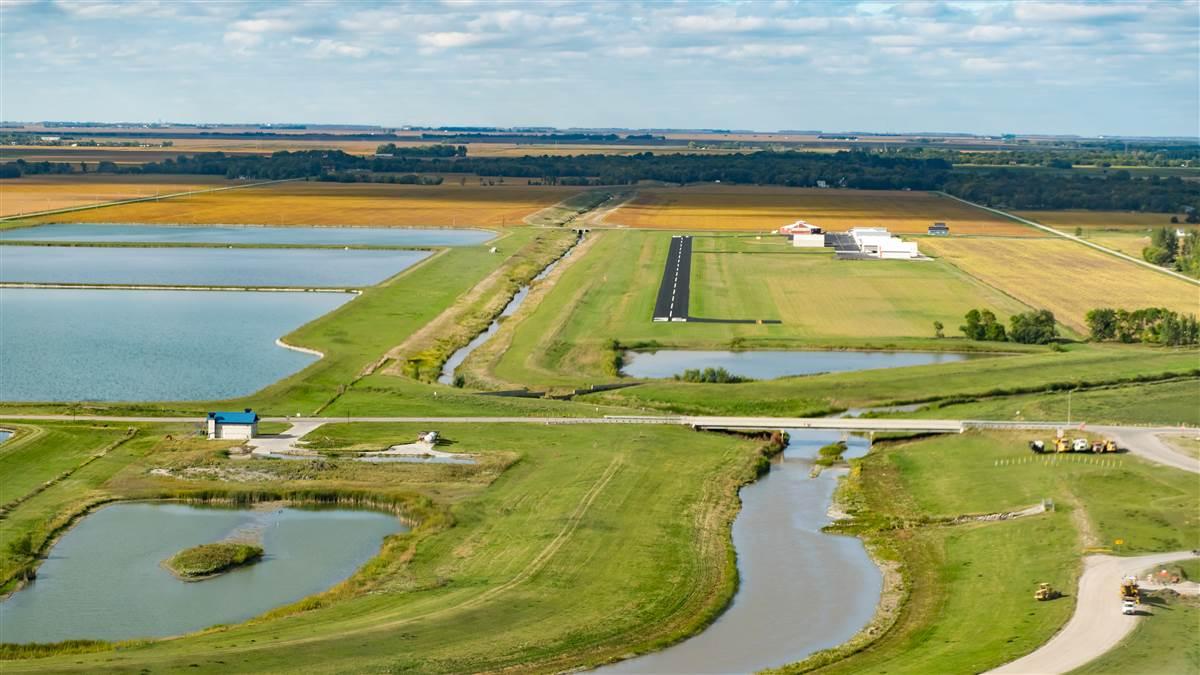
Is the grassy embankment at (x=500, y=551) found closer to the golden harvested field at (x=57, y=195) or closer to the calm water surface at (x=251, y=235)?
the calm water surface at (x=251, y=235)

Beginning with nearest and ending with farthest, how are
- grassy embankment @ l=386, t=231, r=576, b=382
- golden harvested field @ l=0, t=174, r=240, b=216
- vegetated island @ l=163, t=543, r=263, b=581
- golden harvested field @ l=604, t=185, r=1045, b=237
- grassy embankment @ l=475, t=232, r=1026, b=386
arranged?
vegetated island @ l=163, t=543, r=263, b=581 < grassy embankment @ l=386, t=231, r=576, b=382 < grassy embankment @ l=475, t=232, r=1026, b=386 < golden harvested field @ l=604, t=185, r=1045, b=237 < golden harvested field @ l=0, t=174, r=240, b=216

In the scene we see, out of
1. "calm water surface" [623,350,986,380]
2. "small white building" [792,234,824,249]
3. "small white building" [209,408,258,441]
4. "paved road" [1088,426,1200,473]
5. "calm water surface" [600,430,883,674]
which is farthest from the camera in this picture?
"small white building" [792,234,824,249]

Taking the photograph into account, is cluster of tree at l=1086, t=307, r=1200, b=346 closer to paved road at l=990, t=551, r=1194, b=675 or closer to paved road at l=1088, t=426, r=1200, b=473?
paved road at l=1088, t=426, r=1200, b=473

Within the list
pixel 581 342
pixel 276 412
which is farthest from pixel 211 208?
pixel 276 412

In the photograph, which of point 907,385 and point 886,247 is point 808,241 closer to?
point 886,247

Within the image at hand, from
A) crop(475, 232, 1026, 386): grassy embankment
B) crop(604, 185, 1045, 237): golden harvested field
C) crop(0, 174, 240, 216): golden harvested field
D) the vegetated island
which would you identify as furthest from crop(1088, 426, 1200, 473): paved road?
crop(0, 174, 240, 216): golden harvested field

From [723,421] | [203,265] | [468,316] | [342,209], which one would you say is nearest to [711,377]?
Result: [723,421]
